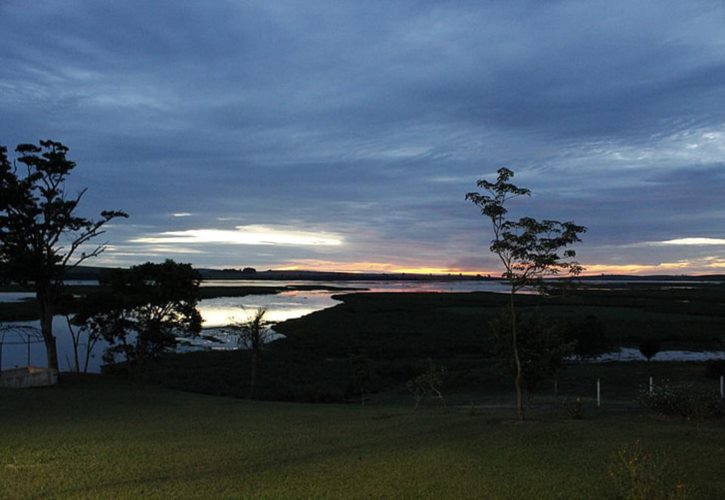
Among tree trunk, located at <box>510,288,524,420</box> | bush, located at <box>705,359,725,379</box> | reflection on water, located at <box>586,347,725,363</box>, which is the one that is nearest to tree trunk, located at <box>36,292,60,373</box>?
tree trunk, located at <box>510,288,524,420</box>

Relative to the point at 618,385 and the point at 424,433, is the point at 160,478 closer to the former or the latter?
the point at 424,433

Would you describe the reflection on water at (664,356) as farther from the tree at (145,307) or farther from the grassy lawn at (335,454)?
the grassy lawn at (335,454)

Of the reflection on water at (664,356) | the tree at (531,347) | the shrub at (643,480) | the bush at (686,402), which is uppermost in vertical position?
the tree at (531,347)

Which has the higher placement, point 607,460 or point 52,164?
point 52,164

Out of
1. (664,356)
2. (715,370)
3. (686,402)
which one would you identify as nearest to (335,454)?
(686,402)

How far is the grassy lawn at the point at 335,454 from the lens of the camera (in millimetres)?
10703

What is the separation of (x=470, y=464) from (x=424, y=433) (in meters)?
3.99

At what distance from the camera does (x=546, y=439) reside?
14.9 metres

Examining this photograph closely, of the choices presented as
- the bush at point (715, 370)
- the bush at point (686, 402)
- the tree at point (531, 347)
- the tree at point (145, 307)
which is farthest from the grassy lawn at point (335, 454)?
the bush at point (715, 370)

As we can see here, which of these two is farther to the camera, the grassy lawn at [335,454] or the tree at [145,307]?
the tree at [145,307]

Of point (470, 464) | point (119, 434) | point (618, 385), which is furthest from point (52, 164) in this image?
point (618, 385)

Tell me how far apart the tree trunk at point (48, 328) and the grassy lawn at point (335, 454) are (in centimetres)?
1263

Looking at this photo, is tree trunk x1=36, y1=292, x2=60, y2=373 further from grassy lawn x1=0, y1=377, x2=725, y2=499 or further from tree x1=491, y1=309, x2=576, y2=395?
tree x1=491, y1=309, x2=576, y2=395

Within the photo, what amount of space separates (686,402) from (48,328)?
31389 mm
